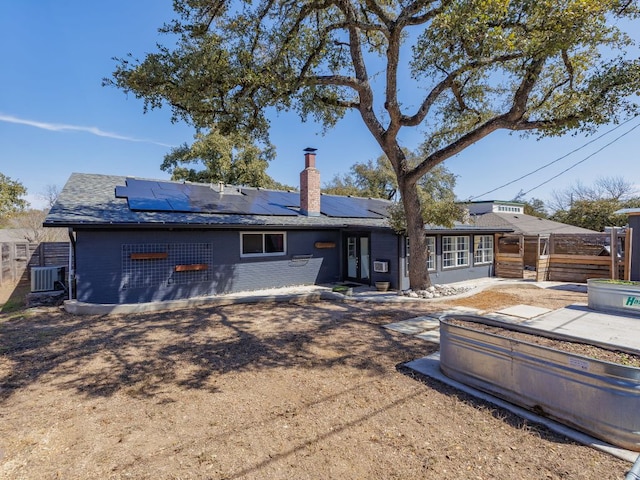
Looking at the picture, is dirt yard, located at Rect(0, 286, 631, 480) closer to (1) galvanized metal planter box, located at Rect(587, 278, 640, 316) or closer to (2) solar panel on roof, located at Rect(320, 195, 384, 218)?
(1) galvanized metal planter box, located at Rect(587, 278, 640, 316)

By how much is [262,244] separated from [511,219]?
1558 centimetres

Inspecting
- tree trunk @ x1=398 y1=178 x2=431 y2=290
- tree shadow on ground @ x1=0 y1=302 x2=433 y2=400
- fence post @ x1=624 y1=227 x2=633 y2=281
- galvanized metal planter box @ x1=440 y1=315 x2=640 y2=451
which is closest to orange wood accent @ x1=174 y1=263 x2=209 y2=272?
tree shadow on ground @ x1=0 y1=302 x2=433 y2=400

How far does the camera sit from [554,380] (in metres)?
2.96

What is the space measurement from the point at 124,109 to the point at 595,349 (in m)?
17.2

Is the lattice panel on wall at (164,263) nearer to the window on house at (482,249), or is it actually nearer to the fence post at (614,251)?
the window on house at (482,249)

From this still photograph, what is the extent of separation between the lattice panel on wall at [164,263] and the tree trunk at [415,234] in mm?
5913

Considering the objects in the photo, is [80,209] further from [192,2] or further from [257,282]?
[192,2]

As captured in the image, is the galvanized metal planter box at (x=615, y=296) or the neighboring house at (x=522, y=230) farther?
the neighboring house at (x=522, y=230)

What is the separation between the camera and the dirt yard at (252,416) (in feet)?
8.06

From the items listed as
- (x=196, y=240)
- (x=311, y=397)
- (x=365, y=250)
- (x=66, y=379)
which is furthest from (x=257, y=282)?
(x=311, y=397)

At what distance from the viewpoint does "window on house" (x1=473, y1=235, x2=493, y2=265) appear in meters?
12.9

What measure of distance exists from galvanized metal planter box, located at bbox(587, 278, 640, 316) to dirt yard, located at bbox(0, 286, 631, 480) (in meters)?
5.28

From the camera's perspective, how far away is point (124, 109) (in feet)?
46.3

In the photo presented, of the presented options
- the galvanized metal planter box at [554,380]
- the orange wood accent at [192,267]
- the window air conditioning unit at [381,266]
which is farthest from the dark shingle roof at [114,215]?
the galvanized metal planter box at [554,380]
